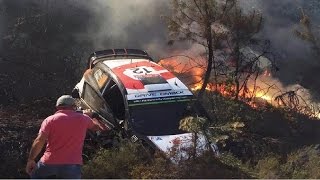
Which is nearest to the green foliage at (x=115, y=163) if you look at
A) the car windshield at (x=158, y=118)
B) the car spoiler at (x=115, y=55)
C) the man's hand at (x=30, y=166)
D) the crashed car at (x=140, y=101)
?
the man's hand at (x=30, y=166)

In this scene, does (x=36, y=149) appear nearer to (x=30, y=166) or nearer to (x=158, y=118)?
(x=30, y=166)

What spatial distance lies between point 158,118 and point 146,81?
0.91 m

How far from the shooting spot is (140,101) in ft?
29.3

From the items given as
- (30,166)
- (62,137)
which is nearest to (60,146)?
(62,137)

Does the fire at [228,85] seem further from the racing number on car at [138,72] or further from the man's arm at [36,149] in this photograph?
the man's arm at [36,149]

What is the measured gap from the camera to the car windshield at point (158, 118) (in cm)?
855

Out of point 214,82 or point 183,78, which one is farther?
point 183,78

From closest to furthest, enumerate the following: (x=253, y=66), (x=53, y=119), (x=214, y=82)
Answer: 1. (x=53, y=119)
2. (x=214, y=82)
3. (x=253, y=66)

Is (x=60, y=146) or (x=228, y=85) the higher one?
(x=228, y=85)

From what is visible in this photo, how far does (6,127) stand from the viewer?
9.61 meters

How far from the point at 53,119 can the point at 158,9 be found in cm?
1299

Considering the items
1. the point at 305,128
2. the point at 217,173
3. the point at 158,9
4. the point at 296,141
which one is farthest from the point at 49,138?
the point at 158,9

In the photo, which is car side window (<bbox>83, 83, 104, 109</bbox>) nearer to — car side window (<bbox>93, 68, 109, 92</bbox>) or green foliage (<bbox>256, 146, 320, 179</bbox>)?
car side window (<bbox>93, 68, 109, 92</bbox>)

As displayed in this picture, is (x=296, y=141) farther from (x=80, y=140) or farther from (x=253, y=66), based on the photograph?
(x=80, y=140)
